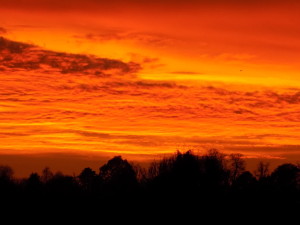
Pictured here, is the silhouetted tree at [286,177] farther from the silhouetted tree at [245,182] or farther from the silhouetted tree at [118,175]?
the silhouetted tree at [118,175]

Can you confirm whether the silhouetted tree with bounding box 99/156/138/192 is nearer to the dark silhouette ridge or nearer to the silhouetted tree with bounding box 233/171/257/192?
the dark silhouette ridge

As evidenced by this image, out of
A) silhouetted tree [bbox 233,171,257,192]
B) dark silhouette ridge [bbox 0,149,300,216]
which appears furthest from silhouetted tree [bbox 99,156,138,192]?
silhouetted tree [bbox 233,171,257,192]

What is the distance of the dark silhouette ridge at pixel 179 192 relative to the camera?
86312 mm

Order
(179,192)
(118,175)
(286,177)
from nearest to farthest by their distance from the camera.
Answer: (179,192) → (286,177) → (118,175)

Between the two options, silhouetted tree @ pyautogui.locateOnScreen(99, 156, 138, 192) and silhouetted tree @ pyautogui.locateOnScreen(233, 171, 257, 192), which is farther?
silhouetted tree @ pyautogui.locateOnScreen(99, 156, 138, 192)

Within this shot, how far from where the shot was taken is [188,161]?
97000 millimetres

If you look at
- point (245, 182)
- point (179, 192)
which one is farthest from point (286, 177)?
point (179, 192)

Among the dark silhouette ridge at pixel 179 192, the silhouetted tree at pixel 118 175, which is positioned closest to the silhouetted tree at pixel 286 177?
the dark silhouette ridge at pixel 179 192

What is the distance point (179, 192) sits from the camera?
293 feet

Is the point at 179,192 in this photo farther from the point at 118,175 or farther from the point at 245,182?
the point at 118,175

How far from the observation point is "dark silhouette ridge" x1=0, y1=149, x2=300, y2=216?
8631cm

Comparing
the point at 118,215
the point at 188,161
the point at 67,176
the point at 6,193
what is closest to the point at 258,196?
the point at 188,161

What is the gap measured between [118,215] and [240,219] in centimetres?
1426

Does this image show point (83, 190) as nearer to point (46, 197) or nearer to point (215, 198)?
point (46, 197)
